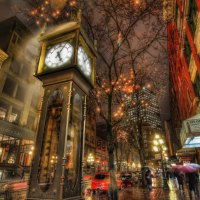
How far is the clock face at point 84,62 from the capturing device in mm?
4723

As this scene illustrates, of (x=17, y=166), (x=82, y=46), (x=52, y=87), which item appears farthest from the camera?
(x=17, y=166)

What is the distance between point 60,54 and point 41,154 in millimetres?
2611

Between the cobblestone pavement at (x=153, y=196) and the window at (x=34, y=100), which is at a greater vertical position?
the window at (x=34, y=100)

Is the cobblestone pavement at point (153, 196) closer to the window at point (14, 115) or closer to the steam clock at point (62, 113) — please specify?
the steam clock at point (62, 113)

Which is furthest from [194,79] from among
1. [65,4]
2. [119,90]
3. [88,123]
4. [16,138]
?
[88,123]

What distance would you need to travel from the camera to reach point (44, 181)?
12.9ft

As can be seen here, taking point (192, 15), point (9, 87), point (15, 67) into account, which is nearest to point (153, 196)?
point (192, 15)

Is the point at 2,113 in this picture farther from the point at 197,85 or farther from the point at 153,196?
the point at 197,85

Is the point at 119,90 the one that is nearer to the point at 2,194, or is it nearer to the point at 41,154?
the point at 2,194

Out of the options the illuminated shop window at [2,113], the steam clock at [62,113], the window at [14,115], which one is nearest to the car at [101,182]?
the steam clock at [62,113]

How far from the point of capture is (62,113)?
4035 millimetres

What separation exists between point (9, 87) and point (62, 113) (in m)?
26.9

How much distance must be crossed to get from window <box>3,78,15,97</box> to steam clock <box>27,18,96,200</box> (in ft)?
81.7

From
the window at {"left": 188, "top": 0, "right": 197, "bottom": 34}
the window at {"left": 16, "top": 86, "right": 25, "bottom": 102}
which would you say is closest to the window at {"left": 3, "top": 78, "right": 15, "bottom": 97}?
the window at {"left": 16, "top": 86, "right": 25, "bottom": 102}
